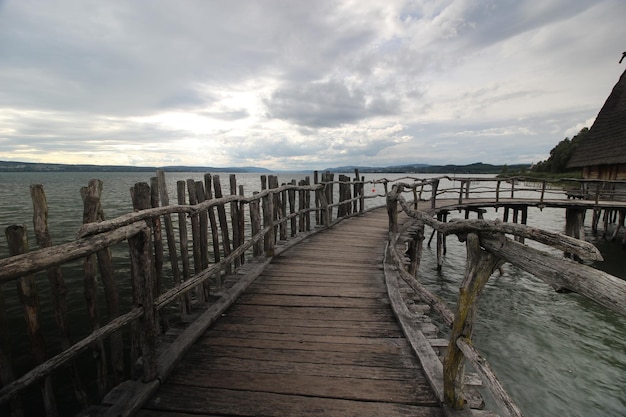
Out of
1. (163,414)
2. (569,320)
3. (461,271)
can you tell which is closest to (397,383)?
(163,414)

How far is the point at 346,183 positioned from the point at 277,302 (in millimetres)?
7710

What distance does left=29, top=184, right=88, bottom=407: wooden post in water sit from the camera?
2.51 metres

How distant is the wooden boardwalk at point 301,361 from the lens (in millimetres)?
2461

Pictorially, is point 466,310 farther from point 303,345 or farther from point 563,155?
point 563,155

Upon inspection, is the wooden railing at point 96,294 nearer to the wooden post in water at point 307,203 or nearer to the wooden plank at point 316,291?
the wooden plank at point 316,291

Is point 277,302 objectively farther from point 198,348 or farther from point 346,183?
point 346,183

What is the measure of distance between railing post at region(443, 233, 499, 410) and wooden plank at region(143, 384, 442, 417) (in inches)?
8.4

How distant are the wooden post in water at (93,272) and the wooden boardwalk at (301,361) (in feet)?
2.97

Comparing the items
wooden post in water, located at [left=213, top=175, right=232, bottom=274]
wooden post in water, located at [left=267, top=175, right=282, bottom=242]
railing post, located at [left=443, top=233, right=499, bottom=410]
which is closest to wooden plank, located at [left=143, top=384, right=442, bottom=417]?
railing post, located at [left=443, top=233, right=499, bottom=410]

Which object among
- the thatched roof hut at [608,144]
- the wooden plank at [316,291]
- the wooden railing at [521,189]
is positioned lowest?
the wooden plank at [316,291]

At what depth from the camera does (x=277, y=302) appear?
176 inches

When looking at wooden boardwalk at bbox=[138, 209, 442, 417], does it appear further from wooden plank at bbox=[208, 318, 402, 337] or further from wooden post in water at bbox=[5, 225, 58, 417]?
wooden post in water at bbox=[5, 225, 58, 417]

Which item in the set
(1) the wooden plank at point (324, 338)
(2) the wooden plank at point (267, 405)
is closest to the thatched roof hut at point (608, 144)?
(1) the wooden plank at point (324, 338)

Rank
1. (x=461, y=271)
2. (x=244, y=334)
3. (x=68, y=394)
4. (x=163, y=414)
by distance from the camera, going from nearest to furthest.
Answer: (x=163, y=414)
(x=244, y=334)
(x=68, y=394)
(x=461, y=271)
